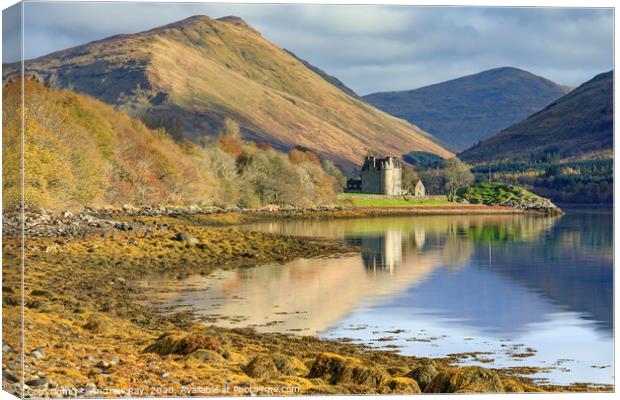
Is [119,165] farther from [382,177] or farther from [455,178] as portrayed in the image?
[382,177]

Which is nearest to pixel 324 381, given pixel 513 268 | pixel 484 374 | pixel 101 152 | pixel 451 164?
→ pixel 484 374

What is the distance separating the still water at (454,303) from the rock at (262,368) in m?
3.95

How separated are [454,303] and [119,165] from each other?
5427 cm

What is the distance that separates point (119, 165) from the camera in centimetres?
7319

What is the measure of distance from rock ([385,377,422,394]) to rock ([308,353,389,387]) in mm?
184

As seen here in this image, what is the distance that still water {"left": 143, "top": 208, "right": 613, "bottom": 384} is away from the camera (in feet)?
56.1

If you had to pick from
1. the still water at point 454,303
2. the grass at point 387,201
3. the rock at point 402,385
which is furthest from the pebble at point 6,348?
the grass at point 387,201

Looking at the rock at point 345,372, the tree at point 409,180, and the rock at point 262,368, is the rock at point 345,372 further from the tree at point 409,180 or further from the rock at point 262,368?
the tree at point 409,180

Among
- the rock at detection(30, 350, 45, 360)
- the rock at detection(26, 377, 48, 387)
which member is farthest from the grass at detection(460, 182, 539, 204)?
the rock at detection(26, 377, 48, 387)

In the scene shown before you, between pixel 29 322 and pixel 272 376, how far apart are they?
4536 millimetres

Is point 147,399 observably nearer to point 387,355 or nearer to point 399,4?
point 387,355

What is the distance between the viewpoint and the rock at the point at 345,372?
47.2 feet

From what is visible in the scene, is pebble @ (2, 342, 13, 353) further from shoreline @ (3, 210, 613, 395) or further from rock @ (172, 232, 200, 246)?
rock @ (172, 232, 200, 246)

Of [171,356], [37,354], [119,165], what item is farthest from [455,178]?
[37,354]
